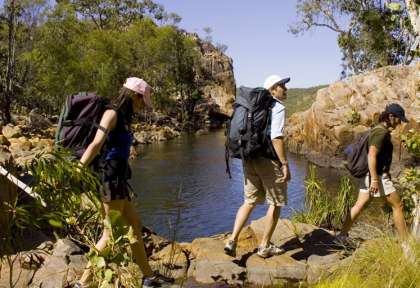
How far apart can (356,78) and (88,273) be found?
19.8 meters

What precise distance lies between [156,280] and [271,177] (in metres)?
1.53

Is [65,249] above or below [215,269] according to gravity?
above

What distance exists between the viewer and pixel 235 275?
5.25 meters

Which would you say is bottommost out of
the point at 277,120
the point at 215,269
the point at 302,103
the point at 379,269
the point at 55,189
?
the point at 215,269

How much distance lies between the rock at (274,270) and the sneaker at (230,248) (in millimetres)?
185

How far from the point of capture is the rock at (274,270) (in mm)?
5129

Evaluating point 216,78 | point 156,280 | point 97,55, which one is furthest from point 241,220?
point 216,78

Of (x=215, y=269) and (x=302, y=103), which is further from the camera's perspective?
(x=302, y=103)

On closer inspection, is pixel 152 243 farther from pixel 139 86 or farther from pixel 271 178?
pixel 139 86

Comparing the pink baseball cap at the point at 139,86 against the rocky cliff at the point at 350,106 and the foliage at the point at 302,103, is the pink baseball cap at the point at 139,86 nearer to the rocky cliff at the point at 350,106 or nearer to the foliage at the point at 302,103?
the rocky cliff at the point at 350,106

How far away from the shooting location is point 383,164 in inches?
229

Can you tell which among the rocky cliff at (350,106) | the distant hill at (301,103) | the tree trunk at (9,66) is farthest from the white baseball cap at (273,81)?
the distant hill at (301,103)

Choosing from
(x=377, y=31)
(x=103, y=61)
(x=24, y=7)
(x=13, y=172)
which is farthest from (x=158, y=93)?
(x=13, y=172)

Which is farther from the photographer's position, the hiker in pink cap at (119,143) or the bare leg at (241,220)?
the bare leg at (241,220)
